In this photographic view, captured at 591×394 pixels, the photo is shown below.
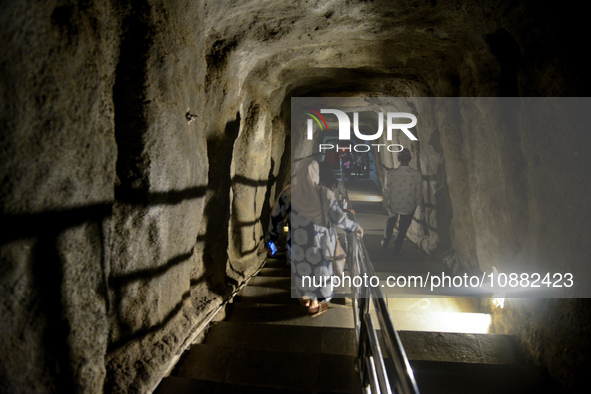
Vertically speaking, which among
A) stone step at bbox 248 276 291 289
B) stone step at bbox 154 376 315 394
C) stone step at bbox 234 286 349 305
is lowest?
stone step at bbox 154 376 315 394

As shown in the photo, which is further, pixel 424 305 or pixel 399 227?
pixel 399 227

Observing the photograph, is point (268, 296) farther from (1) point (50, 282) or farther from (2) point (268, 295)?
(1) point (50, 282)

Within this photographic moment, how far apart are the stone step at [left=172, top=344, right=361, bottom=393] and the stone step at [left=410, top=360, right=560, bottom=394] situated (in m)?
0.54

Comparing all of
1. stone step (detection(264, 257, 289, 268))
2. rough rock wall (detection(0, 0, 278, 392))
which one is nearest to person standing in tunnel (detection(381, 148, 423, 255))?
stone step (detection(264, 257, 289, 268))

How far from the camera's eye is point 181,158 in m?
2.38

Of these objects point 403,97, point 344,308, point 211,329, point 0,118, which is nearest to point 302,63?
point 403,97

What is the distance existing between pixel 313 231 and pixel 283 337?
100cm

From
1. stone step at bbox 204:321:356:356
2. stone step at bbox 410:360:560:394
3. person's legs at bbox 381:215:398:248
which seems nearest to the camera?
stone step at bbox 410:360:560:394

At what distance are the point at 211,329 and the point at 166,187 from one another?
5.06ft

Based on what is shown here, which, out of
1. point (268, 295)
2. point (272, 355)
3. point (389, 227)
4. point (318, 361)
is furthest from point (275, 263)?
point (318, 361)

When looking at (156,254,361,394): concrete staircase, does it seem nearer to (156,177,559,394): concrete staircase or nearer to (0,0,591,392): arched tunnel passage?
(156,177,559,394): concrete staircase

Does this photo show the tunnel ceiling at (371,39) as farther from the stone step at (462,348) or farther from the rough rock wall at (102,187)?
the stone step at (462,348)

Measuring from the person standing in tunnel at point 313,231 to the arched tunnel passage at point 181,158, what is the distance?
2.84 ft

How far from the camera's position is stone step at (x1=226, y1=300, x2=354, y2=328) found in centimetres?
331
